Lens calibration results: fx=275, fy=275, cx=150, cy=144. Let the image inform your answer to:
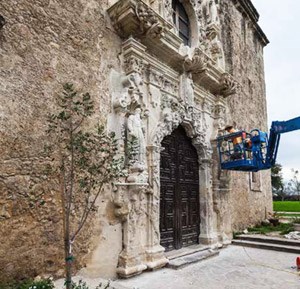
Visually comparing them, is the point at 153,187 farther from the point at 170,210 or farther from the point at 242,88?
the point at 242,88

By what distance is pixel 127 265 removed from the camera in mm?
4227

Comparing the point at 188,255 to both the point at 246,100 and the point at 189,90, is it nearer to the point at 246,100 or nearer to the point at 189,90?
the point at 189,90

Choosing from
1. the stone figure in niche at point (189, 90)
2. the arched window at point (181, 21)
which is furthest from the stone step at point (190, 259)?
the arched window at point (181, 21)

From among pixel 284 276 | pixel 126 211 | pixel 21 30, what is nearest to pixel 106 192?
pixel 126 211

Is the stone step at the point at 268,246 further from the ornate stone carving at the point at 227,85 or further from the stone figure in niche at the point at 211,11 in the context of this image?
the stone figure in niche at the point at 211,11

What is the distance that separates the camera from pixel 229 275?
468 cm

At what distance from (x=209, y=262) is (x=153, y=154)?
8.20ft

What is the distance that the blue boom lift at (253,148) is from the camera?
240 inches

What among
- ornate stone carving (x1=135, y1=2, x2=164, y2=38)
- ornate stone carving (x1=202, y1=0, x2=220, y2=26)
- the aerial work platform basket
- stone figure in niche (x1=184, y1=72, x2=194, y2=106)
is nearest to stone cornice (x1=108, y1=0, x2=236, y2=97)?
ornate stone carving (x1=135, y1=2, x2=164, y2=38)

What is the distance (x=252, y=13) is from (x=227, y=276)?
11040 millimetres

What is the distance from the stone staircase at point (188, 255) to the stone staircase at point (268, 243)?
1.54 m

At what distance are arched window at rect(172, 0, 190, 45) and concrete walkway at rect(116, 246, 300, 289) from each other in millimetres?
5379

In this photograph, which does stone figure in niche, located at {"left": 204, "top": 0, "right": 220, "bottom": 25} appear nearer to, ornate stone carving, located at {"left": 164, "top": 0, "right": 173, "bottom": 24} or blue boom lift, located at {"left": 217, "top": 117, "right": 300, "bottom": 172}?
ornate stone carving, located at {"left": 164, "top": 0, "right": 173, "bottom": 24}

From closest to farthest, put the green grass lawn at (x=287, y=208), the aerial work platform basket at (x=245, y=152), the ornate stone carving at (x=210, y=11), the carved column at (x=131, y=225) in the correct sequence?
the carved column at (x=131, y=225), the aerial work platform basket at (x=245, y=152), the ornate stone carving at (x=210, y=11), the green grass lawn at (x=287, y=208)
